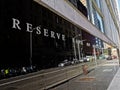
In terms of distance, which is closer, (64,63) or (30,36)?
(30,36)

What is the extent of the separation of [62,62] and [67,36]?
518 mm

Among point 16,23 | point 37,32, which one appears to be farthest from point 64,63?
point 16,23

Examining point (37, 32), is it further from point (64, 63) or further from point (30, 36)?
point (64, 63)

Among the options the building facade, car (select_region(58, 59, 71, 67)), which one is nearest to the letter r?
the building facade

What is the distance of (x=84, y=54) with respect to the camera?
3.39 meters

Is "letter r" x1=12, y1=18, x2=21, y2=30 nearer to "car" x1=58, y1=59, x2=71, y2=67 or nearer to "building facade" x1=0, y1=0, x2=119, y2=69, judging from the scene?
"building facade" x1=0, y1=0, x2=119, y2=69

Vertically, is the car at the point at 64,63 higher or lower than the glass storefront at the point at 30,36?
lower

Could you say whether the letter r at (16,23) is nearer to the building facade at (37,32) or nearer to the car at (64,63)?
the building facade at (37,32)

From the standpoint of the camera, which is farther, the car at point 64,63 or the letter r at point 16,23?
the car at point 64,63

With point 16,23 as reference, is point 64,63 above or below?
below

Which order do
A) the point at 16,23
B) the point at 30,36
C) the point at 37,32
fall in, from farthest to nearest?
the point at 37,32, the point at 30,36, the point at 16,23

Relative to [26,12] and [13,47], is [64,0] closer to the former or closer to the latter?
[26,12]

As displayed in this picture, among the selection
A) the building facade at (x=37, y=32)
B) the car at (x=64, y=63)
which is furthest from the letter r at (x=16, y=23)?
the car at (x=64, y=63)

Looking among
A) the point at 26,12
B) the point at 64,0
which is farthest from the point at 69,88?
the point at 26,12
